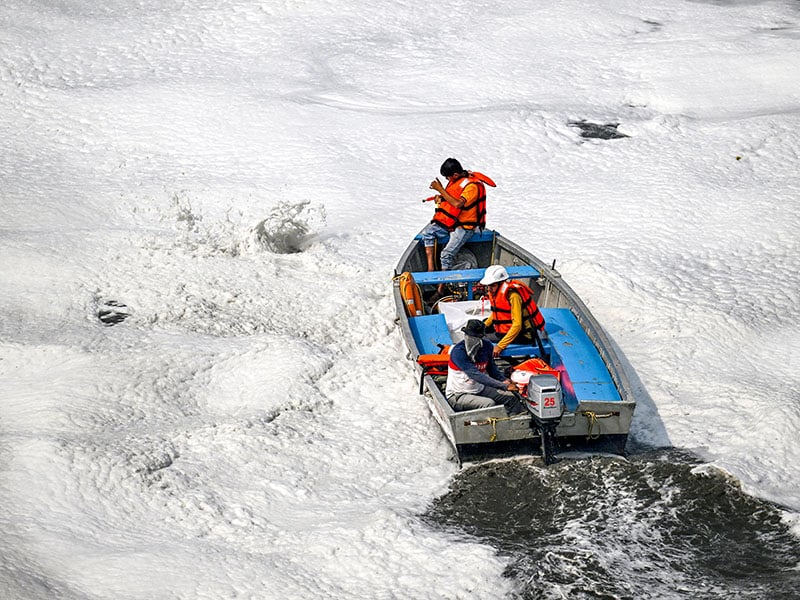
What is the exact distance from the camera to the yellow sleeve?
1056 cm

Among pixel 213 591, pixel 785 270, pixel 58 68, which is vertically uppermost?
pixel 58 68

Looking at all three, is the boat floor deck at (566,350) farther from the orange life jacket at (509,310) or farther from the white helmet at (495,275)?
the white helmet at (495,275)

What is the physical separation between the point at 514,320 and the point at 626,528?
2.73 m

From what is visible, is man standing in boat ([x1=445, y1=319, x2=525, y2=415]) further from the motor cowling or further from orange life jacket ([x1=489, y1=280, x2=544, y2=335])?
orange life jacket ([x1=489, y1=280, x2=544, y2=335])

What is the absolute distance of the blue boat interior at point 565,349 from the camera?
32.9ft

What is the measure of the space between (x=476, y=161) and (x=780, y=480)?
989 cm

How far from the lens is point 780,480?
9570 mm

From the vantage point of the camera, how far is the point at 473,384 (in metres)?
9.66

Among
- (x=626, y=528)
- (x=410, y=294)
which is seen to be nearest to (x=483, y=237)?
(x=410, y=294)

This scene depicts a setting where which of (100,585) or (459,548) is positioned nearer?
(100,585)

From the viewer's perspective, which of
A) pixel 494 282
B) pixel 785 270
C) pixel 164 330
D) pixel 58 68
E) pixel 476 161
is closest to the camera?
pixel 494 282

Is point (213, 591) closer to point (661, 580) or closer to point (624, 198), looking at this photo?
point (661, 580)

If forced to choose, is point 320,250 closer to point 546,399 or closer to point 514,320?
point 514,320

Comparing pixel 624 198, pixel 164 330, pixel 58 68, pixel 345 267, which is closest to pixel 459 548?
pixel 164 330
